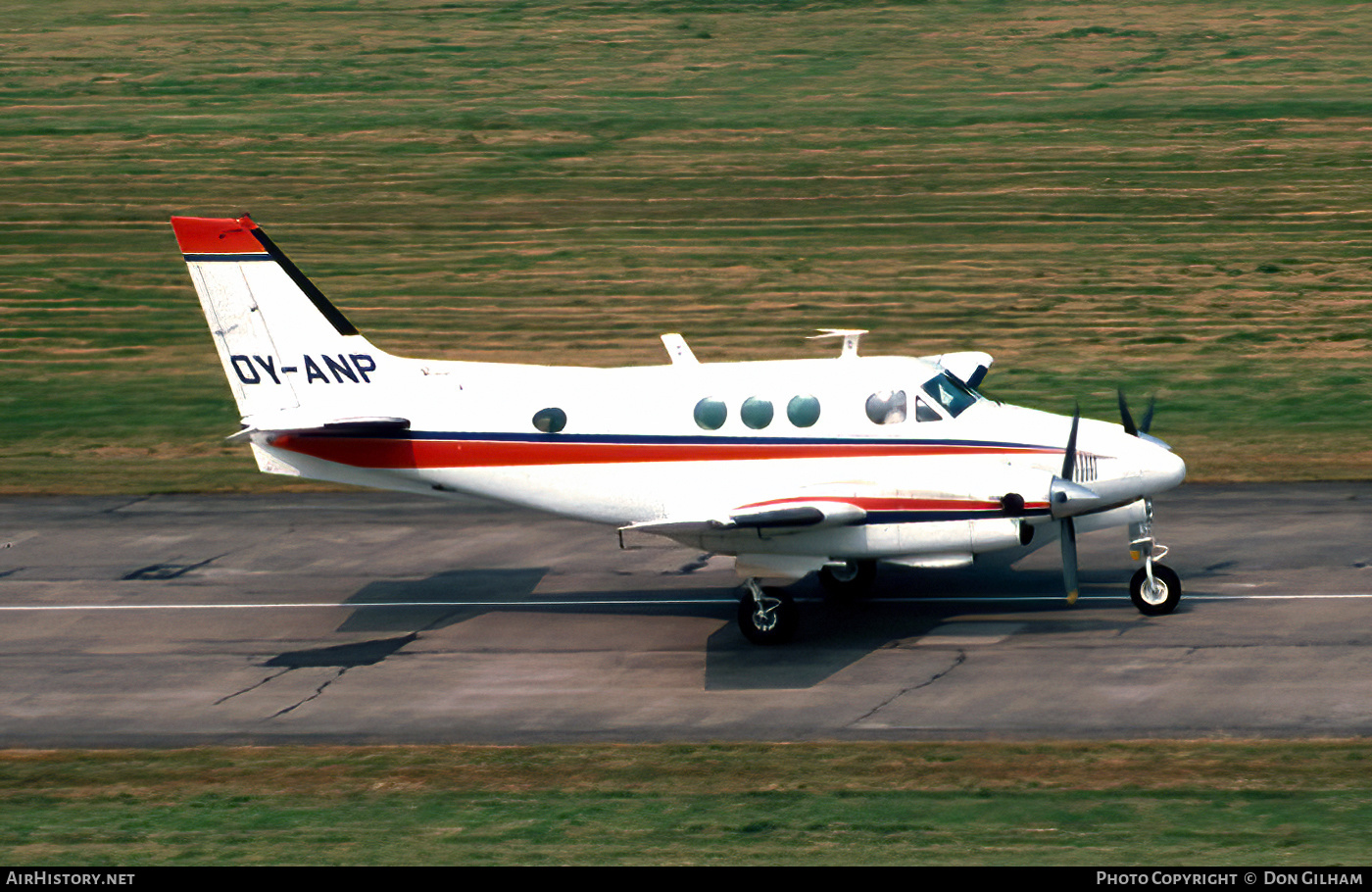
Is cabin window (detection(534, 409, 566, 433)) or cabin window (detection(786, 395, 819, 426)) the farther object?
cabin window (detection(534, 409, 566, 433))

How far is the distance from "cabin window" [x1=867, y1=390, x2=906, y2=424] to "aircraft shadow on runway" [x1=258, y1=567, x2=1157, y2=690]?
2658 mm

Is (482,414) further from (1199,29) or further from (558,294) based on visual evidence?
(1199,29)

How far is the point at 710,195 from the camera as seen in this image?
1810 inches

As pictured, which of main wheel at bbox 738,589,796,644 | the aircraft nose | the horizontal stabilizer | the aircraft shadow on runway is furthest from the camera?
the horizontal stabilizer

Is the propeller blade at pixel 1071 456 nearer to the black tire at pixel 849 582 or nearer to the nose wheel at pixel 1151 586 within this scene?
the nose wheel at pixel 1151 586

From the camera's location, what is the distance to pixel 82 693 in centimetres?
1859

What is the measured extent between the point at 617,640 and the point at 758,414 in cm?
330

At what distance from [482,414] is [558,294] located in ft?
68.1

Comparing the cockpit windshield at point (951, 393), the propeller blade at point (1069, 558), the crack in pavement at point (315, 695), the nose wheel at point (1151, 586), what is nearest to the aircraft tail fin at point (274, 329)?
the crack in pavement at point (315, 695)

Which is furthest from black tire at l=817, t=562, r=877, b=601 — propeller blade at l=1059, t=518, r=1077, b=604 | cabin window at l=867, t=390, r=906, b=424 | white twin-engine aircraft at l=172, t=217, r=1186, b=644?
propeller blade at l=1059, t=518, r=1077, b=604

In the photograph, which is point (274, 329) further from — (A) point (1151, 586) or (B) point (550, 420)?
(A) point (1151, 586)

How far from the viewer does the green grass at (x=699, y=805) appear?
13422mm

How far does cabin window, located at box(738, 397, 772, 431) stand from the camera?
19484 mm

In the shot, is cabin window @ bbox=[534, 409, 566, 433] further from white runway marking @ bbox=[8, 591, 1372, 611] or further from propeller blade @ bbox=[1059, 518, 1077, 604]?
propeller blade @ bbox=[1059, 518, 1077, 604]
